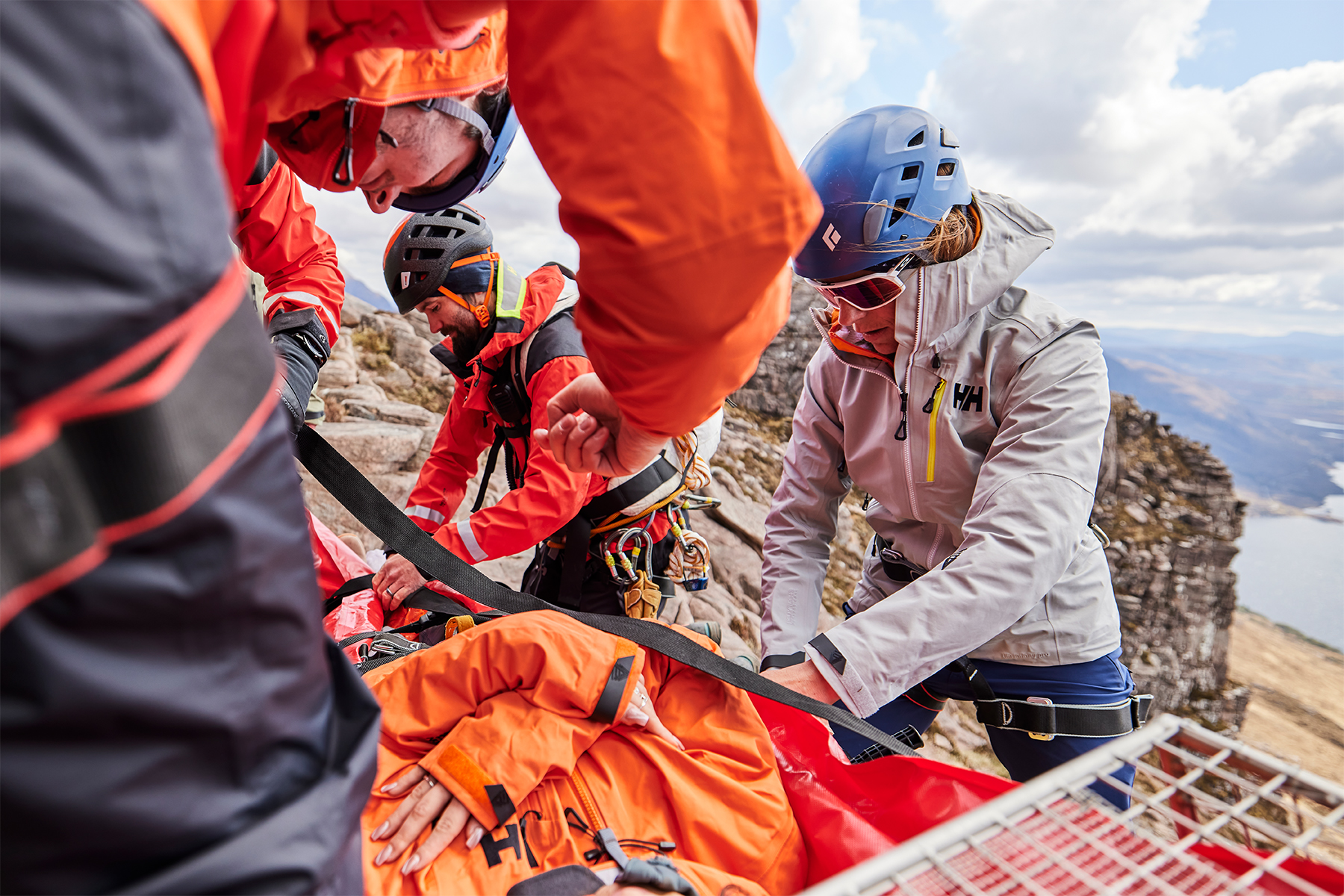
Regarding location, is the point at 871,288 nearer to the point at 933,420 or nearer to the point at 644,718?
the point at 933,420

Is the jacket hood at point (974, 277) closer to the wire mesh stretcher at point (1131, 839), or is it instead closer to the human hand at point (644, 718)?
the wire mesh stretcher at point (1131, 839)

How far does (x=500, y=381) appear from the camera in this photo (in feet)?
14.0

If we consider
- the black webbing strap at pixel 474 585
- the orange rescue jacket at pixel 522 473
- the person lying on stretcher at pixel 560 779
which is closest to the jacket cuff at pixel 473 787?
the person lying on stretcher at pixel 560 779

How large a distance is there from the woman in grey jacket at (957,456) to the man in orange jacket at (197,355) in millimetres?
1841

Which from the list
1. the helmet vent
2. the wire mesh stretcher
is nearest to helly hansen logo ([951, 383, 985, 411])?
the helmet vent

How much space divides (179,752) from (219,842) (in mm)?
124

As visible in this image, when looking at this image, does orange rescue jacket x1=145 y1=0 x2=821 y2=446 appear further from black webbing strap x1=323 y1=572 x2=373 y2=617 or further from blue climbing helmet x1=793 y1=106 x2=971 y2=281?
black webbing strap x1=323 y1=572 x2=373 y2=617

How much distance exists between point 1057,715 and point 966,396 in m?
1.46

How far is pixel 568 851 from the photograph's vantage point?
2.05 m

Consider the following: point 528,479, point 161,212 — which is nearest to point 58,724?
point 161,212

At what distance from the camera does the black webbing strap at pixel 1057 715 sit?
2.82 meters

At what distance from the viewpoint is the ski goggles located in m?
2.76

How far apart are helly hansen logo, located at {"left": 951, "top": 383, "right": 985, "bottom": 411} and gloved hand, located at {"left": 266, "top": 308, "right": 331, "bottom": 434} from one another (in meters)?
3.24

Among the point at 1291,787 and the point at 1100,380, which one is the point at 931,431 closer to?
the point at 1100,380
